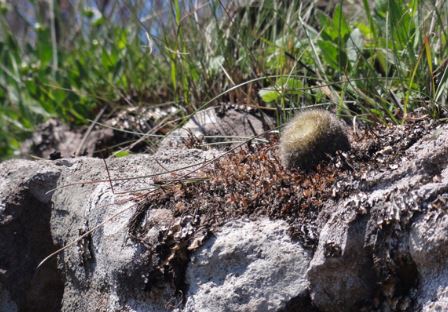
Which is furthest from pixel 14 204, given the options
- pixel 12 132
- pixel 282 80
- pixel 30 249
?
pixel 12 132

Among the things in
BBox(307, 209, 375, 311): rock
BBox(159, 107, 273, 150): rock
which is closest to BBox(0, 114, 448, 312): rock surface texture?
BBox(307, 209, 375, 311): rock

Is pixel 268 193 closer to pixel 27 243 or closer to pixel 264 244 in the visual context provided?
pixel 264 244

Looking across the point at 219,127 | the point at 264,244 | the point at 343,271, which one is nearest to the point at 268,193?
the point at 264,244

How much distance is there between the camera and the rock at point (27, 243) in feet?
8.75

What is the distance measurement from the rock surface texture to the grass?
0.29 meters

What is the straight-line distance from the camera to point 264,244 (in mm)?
1964

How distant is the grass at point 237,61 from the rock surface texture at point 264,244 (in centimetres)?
29

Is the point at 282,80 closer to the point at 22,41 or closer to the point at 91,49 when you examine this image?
the point at 91,49

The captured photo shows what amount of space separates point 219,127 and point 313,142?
38.2 inches

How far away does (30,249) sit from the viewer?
2709mm

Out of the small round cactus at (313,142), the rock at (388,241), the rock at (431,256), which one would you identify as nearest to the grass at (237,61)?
the small round cactus at (313,142)

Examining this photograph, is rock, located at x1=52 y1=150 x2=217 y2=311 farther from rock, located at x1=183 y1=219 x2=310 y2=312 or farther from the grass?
the grass

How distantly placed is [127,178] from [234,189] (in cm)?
36

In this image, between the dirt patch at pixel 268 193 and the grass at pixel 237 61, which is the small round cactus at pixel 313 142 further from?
the grass at pixel 237 61
